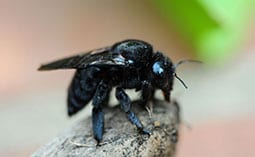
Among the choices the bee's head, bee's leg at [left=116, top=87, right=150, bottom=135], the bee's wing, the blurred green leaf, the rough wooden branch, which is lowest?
the rough wooden branch

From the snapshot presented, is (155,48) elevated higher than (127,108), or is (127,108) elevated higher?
(155,48)

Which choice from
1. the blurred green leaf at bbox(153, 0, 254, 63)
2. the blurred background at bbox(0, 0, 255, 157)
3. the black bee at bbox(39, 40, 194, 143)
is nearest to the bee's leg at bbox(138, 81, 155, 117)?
the black bee at bbox(39, 40, 194, 143)

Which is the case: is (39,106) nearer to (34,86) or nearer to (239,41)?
(34,86)

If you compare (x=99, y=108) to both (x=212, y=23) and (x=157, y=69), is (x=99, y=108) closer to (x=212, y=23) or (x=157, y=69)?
(x=157, y=69)

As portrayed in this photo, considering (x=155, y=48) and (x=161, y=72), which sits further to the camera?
(x=155, y=48)

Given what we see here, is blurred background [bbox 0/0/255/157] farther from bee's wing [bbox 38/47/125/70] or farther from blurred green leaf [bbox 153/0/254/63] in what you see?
bee's wing [bbox 38/47/125/70]

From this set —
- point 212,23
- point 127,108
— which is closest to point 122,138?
point 127,108

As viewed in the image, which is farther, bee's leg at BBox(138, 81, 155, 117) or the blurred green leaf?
the blurred green leaf
